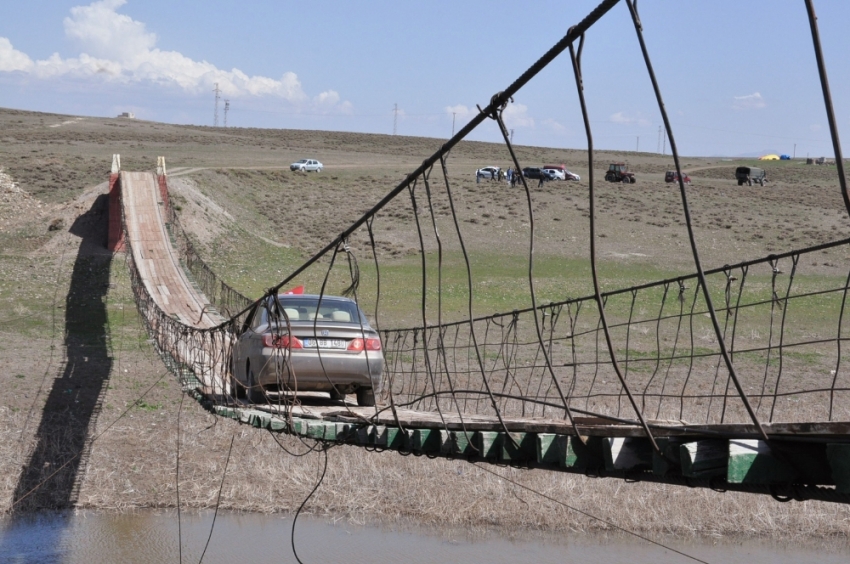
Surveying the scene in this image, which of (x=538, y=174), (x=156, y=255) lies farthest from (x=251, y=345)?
(x=538, y=174)

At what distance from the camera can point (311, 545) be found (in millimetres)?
13180

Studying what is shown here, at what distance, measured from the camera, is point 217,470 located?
1420 cm

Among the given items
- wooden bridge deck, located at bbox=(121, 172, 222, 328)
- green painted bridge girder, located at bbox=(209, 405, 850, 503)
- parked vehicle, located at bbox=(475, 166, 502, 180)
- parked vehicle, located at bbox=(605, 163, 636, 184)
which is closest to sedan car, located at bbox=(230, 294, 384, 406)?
green painted bridge girder, located at bbox=(209, 405, 850, 503)

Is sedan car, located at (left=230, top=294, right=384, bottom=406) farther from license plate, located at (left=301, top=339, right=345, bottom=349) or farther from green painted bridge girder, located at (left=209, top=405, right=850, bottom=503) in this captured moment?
green painted bridge girder, located at (left=209, top=405, right=850, bottom=503)

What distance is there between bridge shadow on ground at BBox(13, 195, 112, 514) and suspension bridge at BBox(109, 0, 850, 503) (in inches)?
54.7

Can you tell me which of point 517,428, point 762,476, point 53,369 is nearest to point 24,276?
point 53,369

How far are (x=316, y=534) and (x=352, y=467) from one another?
3.64 feet

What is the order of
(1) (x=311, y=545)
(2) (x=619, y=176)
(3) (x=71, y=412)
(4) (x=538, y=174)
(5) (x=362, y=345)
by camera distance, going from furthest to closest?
(2) (x=619, y=176) < (4) (x=538, y=174) < (3) (x=71, y=412) < (1) (x=311, y=545) < (5) (x=362, y=345)

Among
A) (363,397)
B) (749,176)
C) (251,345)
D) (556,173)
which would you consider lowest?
(363,397)

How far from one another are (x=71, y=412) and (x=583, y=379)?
27.8 feet

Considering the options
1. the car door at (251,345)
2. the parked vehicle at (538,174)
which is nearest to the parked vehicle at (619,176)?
the parked vehicle at (538,174)

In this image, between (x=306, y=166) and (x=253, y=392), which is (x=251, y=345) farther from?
(x=306, y=166)

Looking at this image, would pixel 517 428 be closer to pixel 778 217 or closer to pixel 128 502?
pixel 128 502

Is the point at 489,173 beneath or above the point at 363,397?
above
